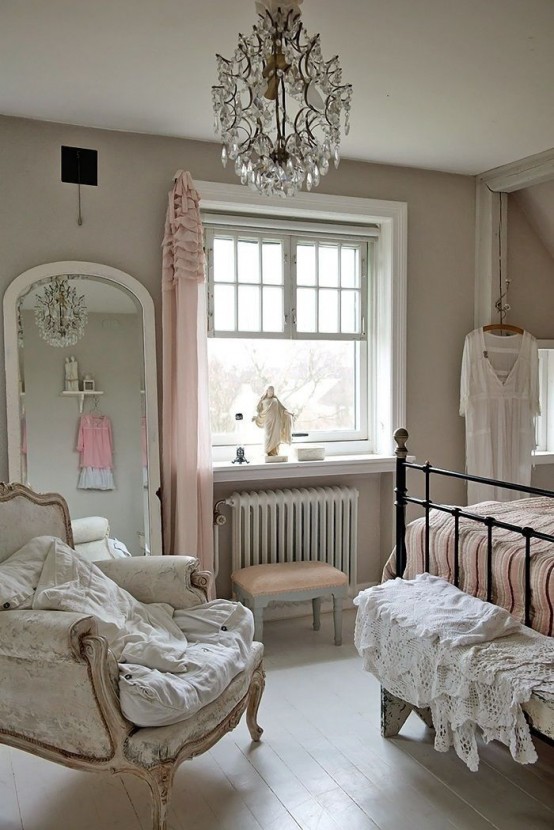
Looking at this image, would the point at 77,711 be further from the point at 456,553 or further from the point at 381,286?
the point at 381,286

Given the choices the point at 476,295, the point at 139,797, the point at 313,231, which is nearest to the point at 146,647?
the point at 139,797

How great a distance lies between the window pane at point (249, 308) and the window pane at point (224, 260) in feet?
0.34

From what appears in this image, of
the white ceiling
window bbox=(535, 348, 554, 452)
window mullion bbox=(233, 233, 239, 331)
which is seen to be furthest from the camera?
window bbox=(535, 348, 554, 452)

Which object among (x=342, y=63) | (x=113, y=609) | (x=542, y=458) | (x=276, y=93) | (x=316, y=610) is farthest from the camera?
(x=542, y=458)

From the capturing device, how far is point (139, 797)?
7.43 ft

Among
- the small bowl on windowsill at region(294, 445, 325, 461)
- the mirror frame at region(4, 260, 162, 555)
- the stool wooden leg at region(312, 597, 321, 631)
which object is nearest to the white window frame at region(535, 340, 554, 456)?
the small bowl on windowsill at region(294, 445, 325, 461)

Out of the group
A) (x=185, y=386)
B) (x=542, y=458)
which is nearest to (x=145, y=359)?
(x=185, y=386)

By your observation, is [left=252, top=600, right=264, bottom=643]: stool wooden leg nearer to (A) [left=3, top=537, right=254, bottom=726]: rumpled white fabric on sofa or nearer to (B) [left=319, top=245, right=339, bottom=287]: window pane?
(A) [left=3, top=537, right=254, bottom=726]: rumpled white fabric on sofa

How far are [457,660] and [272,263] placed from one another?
102 inches

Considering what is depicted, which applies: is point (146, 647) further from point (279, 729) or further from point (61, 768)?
point (279, 729)

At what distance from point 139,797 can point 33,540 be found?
93 centimetres

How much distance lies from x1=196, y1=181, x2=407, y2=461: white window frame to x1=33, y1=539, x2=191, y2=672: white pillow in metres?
1.52

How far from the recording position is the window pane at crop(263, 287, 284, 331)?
4027 mm

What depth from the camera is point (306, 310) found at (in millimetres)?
4133
